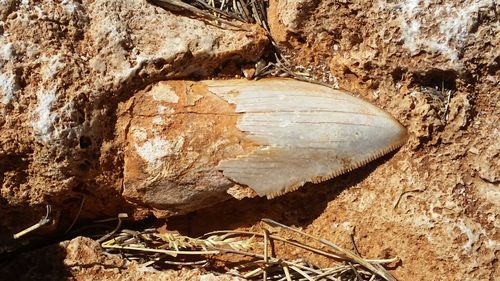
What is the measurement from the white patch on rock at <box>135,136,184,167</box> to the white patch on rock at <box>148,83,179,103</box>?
0.40 ft

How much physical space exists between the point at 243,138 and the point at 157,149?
264mm

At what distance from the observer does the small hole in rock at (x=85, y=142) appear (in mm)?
2043

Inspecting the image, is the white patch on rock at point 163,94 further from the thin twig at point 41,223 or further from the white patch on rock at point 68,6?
the thin twig at point 41,223

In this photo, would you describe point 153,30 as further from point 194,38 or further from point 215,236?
point 215,236

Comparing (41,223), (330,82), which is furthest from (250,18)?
(41,223)

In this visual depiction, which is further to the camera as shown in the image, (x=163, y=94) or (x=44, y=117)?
(x=163, y=94)

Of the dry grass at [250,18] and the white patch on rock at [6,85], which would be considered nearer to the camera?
the white patch on rock at [6,85]

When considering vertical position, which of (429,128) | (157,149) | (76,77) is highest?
(76,77)

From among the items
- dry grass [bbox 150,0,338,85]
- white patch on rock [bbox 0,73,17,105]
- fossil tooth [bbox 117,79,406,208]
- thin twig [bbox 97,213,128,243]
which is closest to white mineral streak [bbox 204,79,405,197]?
fossil tooth [bbox 117,79,406,208]

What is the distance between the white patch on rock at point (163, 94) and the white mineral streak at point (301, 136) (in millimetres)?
132

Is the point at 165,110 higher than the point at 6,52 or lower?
lower

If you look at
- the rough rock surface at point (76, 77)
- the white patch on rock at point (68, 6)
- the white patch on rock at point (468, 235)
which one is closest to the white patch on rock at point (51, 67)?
the rough rock surface at point (76, 77)

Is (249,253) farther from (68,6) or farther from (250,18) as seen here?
(68,6)

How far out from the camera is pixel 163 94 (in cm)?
210
